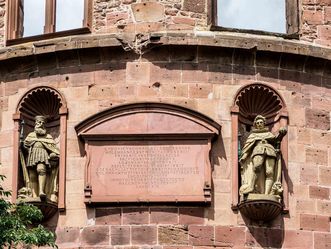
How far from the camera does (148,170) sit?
70.6 ft

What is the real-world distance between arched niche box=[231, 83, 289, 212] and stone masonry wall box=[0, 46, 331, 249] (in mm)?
117

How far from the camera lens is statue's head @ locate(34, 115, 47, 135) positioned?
22094 mm

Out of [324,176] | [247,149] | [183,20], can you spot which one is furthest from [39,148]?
[324,176]

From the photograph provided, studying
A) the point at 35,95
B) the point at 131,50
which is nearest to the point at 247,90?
the point at 131,50

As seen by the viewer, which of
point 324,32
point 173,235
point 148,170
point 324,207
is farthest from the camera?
point 324,32

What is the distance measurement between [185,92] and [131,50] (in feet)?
3.66

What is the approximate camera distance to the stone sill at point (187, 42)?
22.2 meters

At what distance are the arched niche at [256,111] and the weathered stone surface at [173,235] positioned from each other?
165cm

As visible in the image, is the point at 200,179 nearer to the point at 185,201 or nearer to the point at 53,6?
the point at 185,201

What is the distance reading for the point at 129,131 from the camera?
2170 cm

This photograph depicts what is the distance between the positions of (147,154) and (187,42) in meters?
1.97

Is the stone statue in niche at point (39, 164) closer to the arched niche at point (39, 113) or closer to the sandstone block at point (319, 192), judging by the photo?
the arched niche at point (39, 113)

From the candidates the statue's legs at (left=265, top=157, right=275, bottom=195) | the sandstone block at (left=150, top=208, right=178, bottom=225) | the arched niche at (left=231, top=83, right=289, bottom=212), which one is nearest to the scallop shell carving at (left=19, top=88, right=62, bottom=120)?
the sandstone block at (left=150, top=208, right=178, bottom=225)

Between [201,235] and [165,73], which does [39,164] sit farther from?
[201,235]
